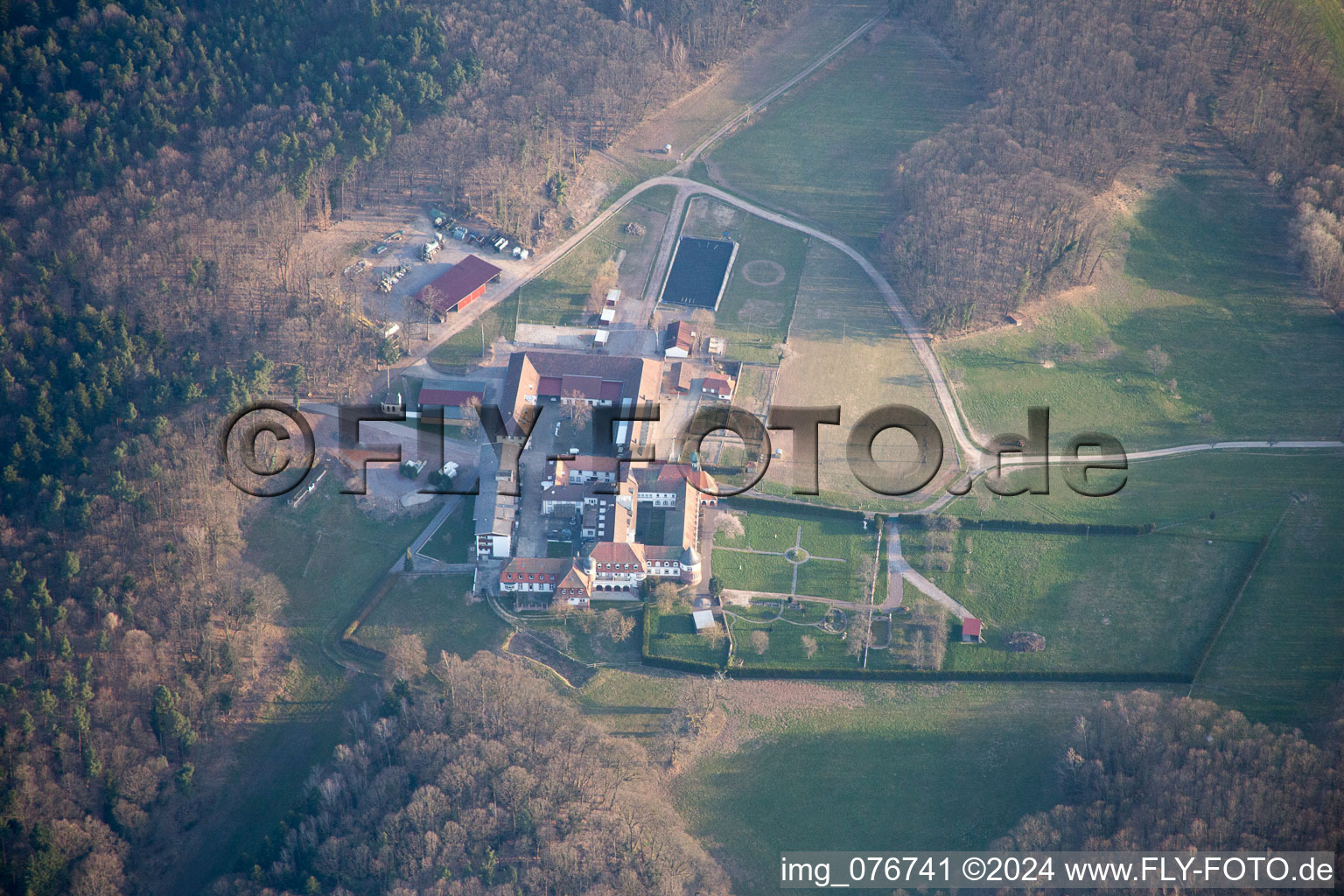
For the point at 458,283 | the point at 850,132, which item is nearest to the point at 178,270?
the point at 458,283

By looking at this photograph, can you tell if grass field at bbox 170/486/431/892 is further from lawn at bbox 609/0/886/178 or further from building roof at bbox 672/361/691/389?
lawn at bbox 609/0/886/178

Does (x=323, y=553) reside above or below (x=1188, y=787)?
above

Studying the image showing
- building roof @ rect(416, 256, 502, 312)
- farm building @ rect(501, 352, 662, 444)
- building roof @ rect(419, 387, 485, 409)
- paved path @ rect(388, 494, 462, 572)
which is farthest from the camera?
building roof @ rect(416, 256, 502, 312)

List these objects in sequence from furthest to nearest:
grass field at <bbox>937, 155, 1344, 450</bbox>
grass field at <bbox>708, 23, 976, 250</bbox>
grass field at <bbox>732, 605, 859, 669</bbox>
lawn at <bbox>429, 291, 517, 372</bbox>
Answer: grass field at <bbox>708, 23, 976, 250</bbox> → lawn at <bbox>429, 291, 517, 372</bbox> → grass field at <bbox>937, 155, 1344, 450</bbox> → grass field at <bbox>732, 605, 859, 669</bbox>

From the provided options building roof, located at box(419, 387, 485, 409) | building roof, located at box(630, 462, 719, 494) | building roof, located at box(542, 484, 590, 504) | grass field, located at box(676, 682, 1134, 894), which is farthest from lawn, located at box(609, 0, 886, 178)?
grass field, located at box(676, 682, 1134, 894)

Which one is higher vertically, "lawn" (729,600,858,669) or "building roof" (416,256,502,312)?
"building roof" (416,256,502,312)

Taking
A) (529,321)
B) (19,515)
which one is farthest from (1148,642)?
(19,515)

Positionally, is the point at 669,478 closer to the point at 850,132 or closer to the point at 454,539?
the point at 454,539
